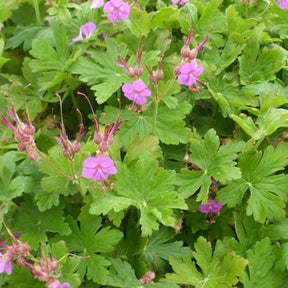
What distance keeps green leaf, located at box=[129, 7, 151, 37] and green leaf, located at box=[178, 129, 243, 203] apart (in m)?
0.47

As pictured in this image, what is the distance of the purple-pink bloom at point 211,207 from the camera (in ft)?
4.50

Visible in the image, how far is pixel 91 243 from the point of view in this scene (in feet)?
4.28

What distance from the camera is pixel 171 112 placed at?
1.46 m

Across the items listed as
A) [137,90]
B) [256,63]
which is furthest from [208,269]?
[256,63]

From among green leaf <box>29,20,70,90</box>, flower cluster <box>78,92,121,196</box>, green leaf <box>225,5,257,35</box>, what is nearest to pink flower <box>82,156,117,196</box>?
flower cluster <box>78,92,121,196</box>

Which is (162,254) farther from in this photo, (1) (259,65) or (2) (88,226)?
(1) (259,65)

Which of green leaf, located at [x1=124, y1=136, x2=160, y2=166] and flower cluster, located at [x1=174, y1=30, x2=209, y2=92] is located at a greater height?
flower cluster, located at [x1=174, y1=30, x2=209, y2=92]

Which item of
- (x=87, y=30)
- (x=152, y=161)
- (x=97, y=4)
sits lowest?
(x=152, y=161)

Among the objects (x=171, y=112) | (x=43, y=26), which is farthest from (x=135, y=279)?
(x=43, y=26)

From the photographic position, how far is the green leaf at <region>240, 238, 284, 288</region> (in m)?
1.29

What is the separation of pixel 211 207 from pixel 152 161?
0.29m

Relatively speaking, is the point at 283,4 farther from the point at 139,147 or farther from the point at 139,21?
the point at 139,147

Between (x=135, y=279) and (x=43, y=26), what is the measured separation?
3.96ft

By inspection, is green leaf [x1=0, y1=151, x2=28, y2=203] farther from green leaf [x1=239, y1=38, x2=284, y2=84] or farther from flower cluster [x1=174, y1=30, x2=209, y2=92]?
green leaf [x1=239, y1=38, x2=284, y2=84]
